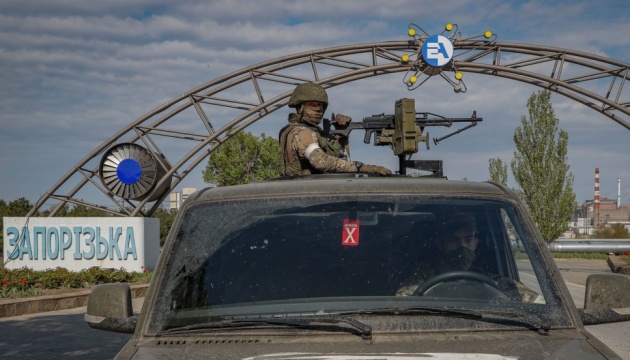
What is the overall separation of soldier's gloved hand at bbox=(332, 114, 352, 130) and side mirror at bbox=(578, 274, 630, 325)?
445cm

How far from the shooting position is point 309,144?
5.82m

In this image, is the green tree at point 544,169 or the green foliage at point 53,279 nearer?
the green foliage at point 53,279

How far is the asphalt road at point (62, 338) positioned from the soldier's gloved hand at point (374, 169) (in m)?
5.83

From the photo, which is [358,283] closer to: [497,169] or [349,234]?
[349,234]

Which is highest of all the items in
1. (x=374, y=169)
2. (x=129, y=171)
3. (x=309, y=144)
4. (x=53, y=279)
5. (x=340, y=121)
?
(x=129, y=171)

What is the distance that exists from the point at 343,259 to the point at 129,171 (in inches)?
869

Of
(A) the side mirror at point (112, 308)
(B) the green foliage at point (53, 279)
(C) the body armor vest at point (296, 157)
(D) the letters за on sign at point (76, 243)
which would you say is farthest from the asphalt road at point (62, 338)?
(D) the letters за on sign at point (76, 243)

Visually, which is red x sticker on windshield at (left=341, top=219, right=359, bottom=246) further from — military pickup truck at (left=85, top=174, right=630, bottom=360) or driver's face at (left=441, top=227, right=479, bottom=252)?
driver's face at (left=441, top=227, right=479, bottom=252)

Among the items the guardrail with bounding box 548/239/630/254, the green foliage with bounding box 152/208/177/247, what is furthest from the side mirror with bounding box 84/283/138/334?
the green foliage with bounding box 152/208/177/247

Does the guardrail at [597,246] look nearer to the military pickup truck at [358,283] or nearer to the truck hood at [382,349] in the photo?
the military pickup truck at [358,283]

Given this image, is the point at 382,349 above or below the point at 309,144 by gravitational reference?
below

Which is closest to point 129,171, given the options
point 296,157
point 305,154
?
point 296,157

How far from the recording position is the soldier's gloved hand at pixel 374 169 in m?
5.05

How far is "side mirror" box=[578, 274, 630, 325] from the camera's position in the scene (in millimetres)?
3488
